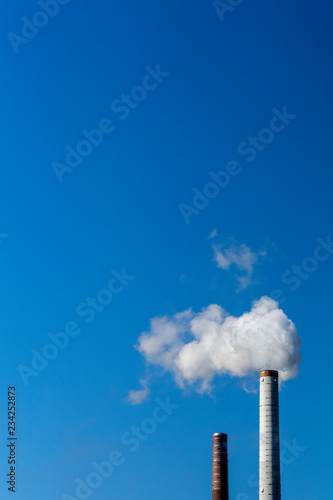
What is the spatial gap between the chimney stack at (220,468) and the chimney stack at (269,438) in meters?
3.74

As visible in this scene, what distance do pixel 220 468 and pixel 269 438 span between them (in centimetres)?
495

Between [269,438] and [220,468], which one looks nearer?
[269,438]

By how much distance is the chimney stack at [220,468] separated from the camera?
1940 inches

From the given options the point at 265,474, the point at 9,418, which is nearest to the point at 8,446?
the point at 9,418

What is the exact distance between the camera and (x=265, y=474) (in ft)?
152

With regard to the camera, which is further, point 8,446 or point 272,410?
point 272,410

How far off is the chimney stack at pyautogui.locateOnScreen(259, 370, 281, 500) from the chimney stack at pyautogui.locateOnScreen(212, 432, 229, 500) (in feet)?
12.3

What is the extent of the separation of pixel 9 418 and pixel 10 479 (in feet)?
11.1

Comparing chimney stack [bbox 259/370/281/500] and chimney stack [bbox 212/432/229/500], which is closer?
chimney stack [bbox 259/370/281/500]

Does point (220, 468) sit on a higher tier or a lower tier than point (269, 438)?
lower

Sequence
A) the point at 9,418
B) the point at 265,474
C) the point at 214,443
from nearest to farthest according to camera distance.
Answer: the point at 9,418 < the point at 265,474 < the point at 214,443

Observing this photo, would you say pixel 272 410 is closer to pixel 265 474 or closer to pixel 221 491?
pixel 265 474

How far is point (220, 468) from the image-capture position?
163 ft

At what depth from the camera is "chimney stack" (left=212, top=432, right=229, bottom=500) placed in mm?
49281
